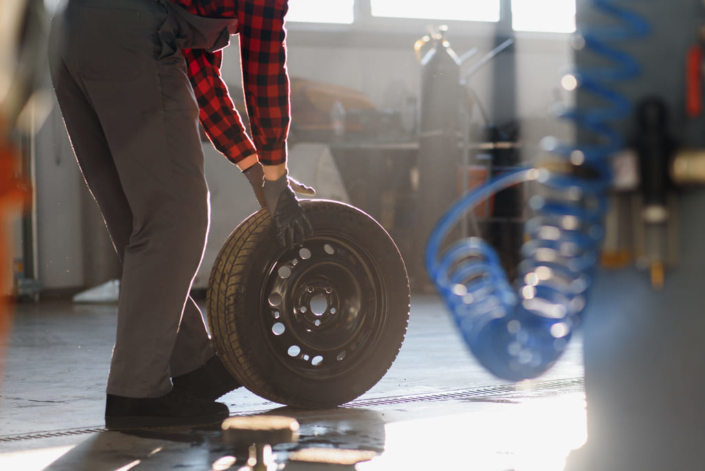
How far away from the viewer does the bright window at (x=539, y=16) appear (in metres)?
9.08

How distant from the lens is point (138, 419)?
179 centimetres

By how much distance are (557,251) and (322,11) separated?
25.4 ft

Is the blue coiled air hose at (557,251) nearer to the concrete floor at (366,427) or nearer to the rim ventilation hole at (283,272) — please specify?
the concrete floor at (366,427)

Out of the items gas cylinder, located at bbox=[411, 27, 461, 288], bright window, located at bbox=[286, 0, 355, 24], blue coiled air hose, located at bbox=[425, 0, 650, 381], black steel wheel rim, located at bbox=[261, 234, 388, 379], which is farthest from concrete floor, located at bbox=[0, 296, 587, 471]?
bright window, located at bbox=[286, 0, 355, 24]

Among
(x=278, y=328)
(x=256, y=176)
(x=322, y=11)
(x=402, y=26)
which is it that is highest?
(x=322, y=11)

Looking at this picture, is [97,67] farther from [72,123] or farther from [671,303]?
[671,303]

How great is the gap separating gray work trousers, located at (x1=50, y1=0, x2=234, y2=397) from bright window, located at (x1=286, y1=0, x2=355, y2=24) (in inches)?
268

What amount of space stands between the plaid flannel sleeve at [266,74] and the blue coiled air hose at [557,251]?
72 cm

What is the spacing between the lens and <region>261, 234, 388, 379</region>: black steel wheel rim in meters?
1.98

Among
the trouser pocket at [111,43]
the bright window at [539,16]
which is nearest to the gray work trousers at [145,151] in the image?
the trouser pocket at [111,43]

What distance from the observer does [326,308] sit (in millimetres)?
2029

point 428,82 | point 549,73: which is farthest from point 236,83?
point 549,73

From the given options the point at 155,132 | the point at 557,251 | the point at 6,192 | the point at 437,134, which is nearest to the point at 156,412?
the point at 155,132

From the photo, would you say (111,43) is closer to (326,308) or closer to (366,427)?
(326,308)
